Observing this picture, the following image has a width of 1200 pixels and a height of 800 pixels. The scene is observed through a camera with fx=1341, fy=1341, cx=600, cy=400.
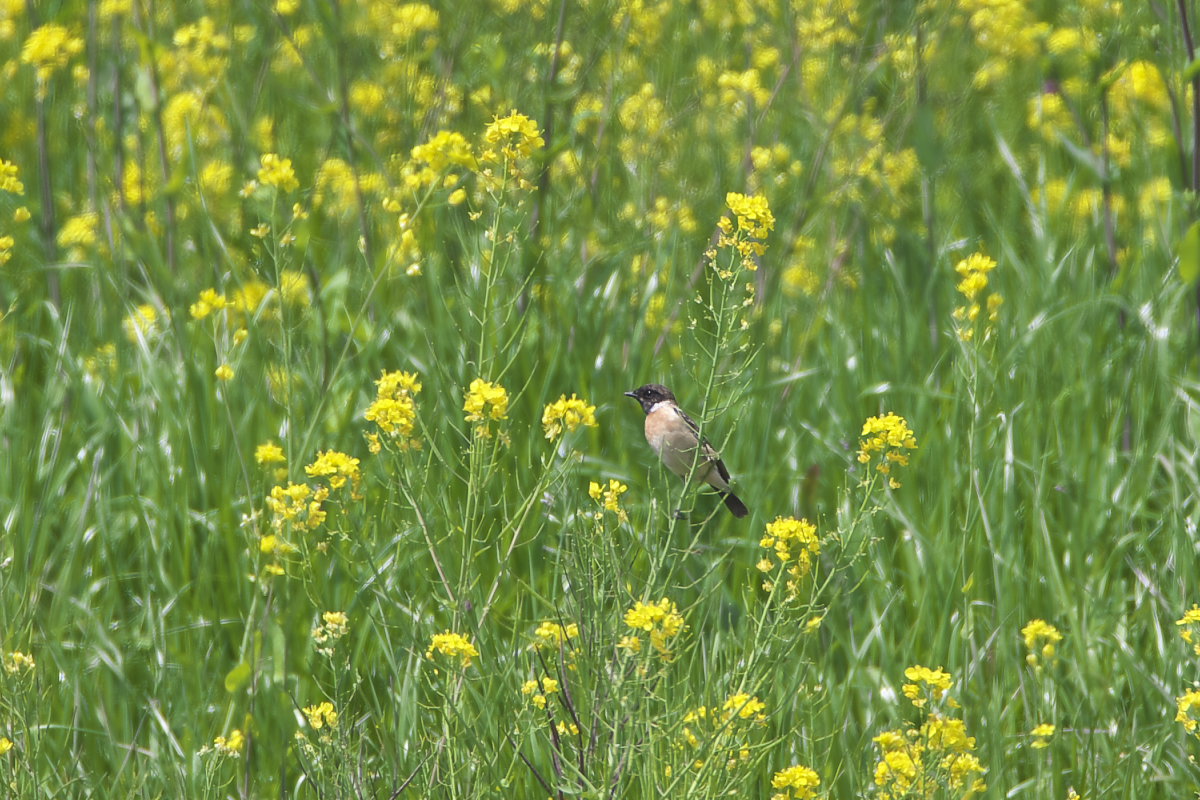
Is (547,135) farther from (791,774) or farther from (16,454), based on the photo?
(791,774)

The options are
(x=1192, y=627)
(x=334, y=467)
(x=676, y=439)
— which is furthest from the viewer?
(x=676, y=439)

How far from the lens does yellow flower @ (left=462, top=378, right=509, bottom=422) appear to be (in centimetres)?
243

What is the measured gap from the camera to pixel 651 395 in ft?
11.9

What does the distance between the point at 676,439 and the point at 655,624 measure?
3.54ft

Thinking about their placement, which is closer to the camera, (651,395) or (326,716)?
(326,716)

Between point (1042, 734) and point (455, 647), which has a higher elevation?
point (455, 647)

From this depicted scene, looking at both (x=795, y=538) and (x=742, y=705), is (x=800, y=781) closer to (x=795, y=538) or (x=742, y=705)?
(x=742, y=705)

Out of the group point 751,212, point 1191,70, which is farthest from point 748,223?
point 1191,70

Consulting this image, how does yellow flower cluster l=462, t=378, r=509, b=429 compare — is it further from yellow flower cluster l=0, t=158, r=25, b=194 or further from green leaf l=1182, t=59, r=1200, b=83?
green leaf l=1182, t=59, r=1200, b=83

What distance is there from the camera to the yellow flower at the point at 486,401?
243cm

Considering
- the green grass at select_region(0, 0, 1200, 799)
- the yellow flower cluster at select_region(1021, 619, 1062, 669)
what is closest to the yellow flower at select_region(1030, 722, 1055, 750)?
the green grass at select_region(0, 0, 1200, 799)

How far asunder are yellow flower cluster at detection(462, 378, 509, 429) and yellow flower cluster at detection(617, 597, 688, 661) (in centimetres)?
45

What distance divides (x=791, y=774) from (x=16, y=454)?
2409mm

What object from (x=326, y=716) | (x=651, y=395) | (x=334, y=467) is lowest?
(x=326, y=716)
